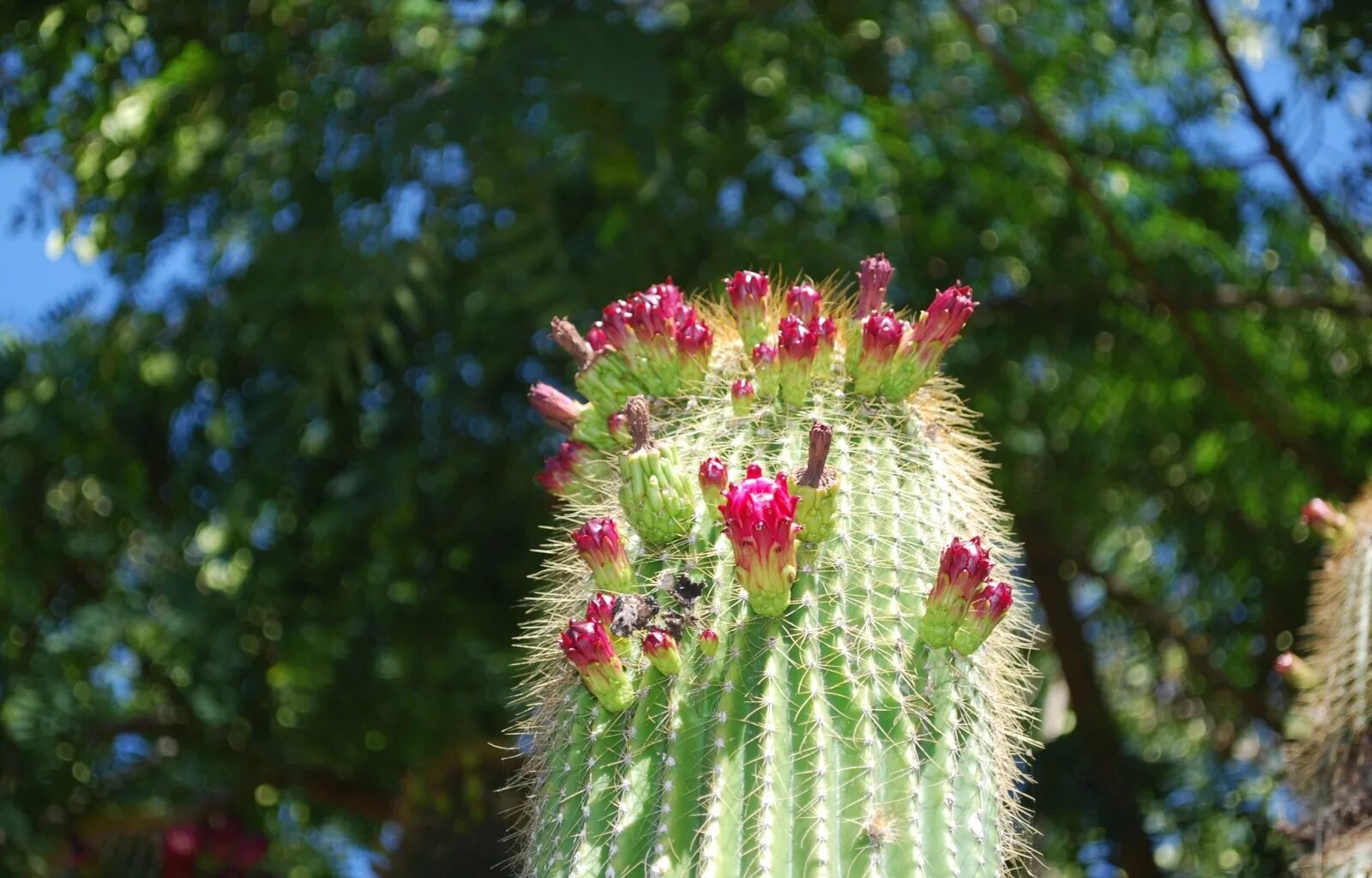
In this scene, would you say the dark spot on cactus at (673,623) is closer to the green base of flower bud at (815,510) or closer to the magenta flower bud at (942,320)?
the green base of flower bud at (815,510)

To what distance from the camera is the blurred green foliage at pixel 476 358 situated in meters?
4.77

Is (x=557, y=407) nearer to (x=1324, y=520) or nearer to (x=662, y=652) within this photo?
(x=662, y=652)

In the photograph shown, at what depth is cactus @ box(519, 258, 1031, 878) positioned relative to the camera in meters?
1.84

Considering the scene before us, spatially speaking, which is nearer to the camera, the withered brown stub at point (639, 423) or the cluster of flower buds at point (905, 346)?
the withered brown stub at point (639, 423)

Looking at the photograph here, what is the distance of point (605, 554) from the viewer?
2055 mm

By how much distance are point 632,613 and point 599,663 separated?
0.10 meters

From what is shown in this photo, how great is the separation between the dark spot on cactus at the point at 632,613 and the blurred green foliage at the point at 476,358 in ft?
8.14

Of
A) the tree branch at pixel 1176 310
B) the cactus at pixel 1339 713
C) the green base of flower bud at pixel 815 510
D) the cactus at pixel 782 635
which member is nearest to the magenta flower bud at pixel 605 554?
the cactus at pixel 782 635

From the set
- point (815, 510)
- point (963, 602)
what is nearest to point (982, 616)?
point (963, 602)

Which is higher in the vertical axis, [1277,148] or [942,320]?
[942,320]

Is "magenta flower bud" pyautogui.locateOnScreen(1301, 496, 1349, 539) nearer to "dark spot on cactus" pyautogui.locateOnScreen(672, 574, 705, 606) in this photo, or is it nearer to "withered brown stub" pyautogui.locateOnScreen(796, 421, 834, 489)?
"withered brown stub" pyautogui.locateOnScreen(796, 421, 834, 489)

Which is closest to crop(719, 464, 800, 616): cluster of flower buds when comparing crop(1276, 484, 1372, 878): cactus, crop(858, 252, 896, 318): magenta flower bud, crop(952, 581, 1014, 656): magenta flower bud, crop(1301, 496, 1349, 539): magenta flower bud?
crop(952, 581, 1014, 656): magenta flower bud

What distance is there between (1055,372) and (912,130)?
3.90 feet

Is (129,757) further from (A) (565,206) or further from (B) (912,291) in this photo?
(B) (912,291)
